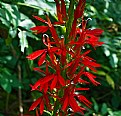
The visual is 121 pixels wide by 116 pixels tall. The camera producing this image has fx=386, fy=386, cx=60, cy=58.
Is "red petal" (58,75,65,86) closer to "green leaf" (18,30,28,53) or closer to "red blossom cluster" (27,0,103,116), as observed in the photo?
"red blossom cluster" (27,0,103,116)

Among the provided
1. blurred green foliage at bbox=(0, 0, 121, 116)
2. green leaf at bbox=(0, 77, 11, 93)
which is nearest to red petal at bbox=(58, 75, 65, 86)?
blurred green foliage at bbox=(0, 0, 121, 116)

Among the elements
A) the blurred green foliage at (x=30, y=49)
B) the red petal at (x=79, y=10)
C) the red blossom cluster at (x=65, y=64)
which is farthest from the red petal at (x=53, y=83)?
the blurred green foliage at (x=30, y=49)

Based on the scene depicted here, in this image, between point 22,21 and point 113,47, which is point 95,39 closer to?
point 22,21

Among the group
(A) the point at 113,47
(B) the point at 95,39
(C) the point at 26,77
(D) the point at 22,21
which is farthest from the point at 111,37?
(B) the point at 95,39

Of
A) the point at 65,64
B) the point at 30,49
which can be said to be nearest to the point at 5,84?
the point at 30,49

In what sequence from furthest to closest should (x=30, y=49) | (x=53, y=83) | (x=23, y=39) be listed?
(x=30, y=49)
(x=23, y=39)
(x=53, y=83)

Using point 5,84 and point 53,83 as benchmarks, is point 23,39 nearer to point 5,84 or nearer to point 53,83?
point 5,84

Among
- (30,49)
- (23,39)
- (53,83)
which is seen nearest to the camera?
(53,83)

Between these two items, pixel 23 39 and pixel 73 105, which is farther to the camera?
pixel 23 39

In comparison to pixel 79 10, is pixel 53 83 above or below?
below

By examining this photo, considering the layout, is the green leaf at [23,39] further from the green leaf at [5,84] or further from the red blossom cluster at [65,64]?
the red blossom cluster at [65,64]
